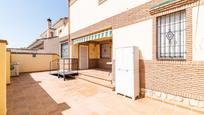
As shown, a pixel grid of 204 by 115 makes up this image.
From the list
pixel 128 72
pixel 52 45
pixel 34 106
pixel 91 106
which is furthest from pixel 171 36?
pixel 52 45

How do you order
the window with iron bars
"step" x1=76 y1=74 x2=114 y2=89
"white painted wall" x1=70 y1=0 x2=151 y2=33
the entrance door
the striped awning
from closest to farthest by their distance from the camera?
the window with iron bars → "white painted wall" x1=70 y1=0 x2=151 y2=33 → "step" x1=76 y1=74 x2=114 y2=89 → the striped awning → the entrance door

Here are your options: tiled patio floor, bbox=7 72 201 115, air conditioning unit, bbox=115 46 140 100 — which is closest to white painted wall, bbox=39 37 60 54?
tiled patio floor, bbox=7 72 201 115

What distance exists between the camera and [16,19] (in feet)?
62.1

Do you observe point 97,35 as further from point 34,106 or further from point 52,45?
point 52,45

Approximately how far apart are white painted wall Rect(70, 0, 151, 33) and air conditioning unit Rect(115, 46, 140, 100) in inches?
97.2

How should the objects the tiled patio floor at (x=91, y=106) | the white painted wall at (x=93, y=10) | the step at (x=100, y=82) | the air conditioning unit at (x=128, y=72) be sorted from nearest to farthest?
the tiled patio floor at (x=91, y=106)
the air conditioning unit at (x=128, y=72)
the white painted wall at (x=93, y=10)
the step at (x=100, y=82)

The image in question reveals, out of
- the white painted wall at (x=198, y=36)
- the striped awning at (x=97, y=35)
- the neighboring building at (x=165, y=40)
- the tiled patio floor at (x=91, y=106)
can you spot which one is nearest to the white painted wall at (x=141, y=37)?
the neighboring building at (x=165, y=40)

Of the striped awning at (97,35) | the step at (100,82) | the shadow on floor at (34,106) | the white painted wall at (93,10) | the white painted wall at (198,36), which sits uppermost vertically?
the white painted wall at (93,10)

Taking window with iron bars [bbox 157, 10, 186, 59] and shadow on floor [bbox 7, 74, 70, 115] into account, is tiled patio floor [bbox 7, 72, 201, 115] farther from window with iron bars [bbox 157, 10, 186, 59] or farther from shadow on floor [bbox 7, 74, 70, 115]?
window with iron bars [bbox 157, 10, 186, 59]

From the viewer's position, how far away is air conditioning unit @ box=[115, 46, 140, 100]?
544cm

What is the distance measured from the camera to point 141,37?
18.7ft

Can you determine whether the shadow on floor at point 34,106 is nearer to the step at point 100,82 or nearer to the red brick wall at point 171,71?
the step at point 100,82

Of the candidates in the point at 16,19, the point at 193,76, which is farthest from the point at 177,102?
the point at 16,19

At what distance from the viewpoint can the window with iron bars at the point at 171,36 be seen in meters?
4.54
